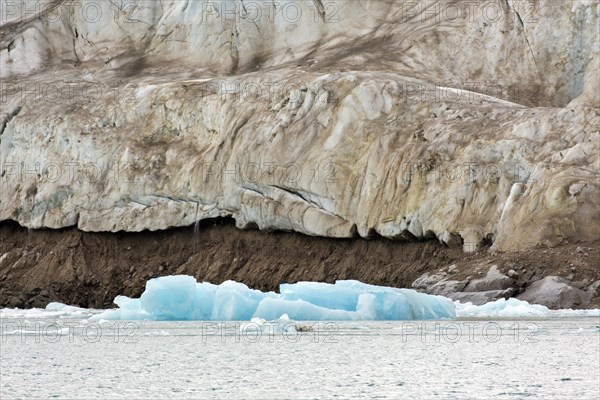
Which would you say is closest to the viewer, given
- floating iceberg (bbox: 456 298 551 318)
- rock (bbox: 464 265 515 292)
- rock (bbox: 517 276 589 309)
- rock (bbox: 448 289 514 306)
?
floating iceberg (bbox: 456 298 551 318)

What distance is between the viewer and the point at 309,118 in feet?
128

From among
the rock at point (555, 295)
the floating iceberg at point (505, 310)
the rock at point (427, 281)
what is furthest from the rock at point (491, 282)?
the floating iceberg at point (505, 310)

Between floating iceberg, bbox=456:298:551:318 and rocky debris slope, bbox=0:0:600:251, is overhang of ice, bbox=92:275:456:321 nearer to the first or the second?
floating iceberg, bbox=456:298:551:318

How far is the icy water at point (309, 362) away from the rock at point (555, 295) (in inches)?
220

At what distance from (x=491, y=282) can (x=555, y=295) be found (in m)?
1.95

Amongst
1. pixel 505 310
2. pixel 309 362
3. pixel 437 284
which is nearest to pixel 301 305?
pixel 505 310

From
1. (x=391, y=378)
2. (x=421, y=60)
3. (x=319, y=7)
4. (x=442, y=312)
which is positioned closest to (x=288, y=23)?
(x=319, y=7)

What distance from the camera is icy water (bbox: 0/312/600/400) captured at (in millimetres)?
11602

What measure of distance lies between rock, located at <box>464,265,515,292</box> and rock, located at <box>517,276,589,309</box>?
0.56 meters

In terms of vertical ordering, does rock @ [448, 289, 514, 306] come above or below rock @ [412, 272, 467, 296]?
below

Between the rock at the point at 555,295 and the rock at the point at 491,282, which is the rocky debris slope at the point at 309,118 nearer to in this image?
the rock at the point at 491,282

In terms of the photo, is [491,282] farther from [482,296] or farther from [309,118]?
[309,118]

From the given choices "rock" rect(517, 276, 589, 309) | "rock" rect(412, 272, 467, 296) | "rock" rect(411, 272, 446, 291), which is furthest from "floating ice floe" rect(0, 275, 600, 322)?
"rock" rect(411, 272, 446, 291)

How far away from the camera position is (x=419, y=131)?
3719 cm
